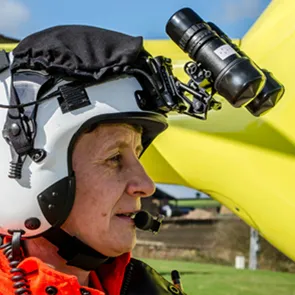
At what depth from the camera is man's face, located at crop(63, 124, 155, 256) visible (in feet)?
4.44

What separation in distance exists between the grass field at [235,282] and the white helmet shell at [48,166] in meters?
4.29

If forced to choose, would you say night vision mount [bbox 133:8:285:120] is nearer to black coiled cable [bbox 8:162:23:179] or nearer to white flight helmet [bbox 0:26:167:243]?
white flight helmet [bbox 0:26:167:243]

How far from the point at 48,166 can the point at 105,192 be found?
12cm

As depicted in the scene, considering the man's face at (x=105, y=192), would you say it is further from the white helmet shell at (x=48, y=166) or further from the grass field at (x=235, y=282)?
the grass field at (x=235, y=282)

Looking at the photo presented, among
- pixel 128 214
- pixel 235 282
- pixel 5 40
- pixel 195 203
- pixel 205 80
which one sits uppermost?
pixel 205 80

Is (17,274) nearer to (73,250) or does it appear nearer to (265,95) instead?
(73,250)

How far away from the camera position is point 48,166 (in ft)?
4.47

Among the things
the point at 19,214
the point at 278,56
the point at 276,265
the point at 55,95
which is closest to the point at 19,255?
the point at 19,214

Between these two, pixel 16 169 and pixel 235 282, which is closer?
pixel 16 169

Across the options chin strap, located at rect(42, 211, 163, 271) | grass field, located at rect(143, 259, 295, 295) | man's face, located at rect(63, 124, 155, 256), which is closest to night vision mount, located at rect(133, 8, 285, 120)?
man's face, located at rect(63, 124, 155, 256)

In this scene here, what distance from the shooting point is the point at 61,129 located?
1362 millimetres

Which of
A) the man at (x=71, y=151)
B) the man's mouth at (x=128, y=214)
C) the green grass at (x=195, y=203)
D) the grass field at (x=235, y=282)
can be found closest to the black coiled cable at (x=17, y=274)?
the man at (x=71, y=151)

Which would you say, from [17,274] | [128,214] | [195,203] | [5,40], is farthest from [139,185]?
[195,203]

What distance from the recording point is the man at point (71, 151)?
1355mm
